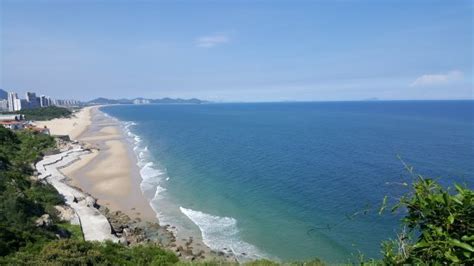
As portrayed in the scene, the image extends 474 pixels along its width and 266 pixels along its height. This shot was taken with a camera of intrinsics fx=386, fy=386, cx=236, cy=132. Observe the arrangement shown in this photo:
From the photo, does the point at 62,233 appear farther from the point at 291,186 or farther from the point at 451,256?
the point at 451,256

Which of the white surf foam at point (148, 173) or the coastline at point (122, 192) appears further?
the white surf foam at point (148, 173)

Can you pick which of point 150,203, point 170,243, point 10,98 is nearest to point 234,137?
point 150,203

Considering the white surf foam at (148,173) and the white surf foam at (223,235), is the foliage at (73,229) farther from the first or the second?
the white surf foam at (148,173)

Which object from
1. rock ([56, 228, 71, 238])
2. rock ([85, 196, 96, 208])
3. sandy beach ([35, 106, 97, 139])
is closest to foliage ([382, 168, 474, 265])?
rock ([56, 228, 71, 238])

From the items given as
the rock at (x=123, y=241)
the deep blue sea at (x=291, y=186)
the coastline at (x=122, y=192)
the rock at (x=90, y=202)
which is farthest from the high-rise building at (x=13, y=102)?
the rock at (x=123, y=241)

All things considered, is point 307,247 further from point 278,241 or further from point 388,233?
point 388,233

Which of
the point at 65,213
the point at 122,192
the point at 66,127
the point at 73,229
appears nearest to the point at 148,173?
the point at 122,192

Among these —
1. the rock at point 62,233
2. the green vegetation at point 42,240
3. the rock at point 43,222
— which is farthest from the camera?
the rock at point 62,233
